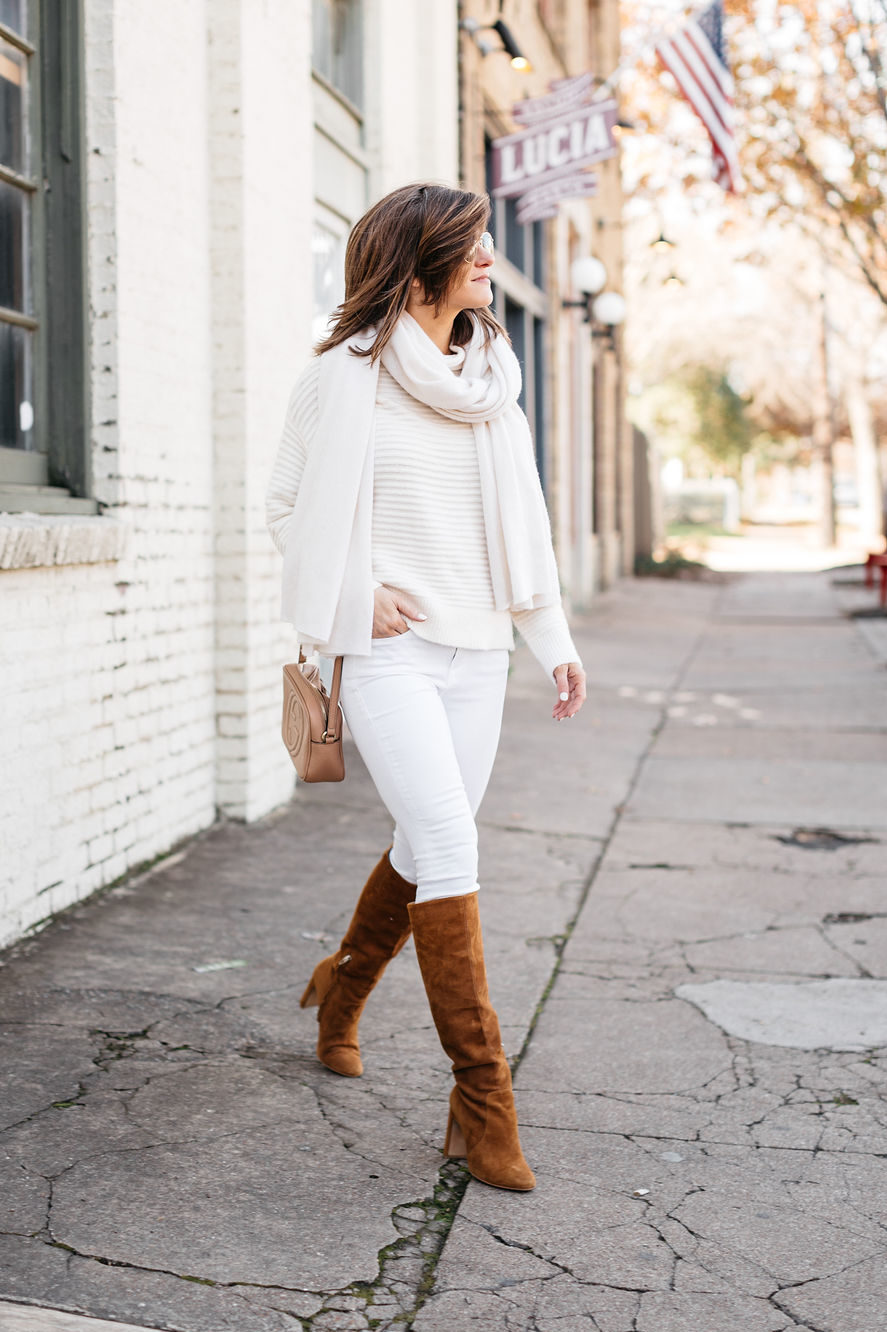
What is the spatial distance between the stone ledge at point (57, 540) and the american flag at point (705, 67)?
28.7 ft

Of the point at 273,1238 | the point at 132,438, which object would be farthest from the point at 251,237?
the point at 273,1238

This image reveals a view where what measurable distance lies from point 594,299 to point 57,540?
14.0m

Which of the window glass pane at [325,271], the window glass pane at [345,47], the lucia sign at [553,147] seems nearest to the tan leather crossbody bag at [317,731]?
the window glass pane at [325,271]

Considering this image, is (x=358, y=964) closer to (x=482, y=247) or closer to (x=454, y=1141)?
(x=454, y=1141)

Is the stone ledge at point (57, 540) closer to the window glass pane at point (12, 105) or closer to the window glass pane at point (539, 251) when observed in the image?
the window glass pane at point (12, 105)

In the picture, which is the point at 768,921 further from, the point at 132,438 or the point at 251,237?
the point at 251,237

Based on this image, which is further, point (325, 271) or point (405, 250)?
point (325, 271)

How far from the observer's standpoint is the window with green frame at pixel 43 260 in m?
4.59

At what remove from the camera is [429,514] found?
9.89 ft

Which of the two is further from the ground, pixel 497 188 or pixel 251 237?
pixel 497 188

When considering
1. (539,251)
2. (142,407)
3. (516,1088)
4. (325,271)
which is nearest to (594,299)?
(539,251)

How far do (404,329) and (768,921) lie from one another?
2882mm

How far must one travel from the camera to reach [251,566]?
5836 millimetres

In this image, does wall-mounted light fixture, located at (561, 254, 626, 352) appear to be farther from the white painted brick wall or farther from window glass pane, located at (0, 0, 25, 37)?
window glass pane, located at (0, 0, 25, 37)
